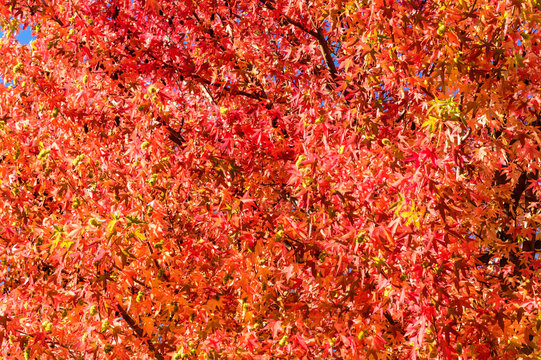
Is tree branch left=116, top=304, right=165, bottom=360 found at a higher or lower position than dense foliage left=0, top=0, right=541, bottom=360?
lower

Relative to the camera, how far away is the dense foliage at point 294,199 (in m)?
4.05

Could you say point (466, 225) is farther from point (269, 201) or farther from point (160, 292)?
point (160, 292)

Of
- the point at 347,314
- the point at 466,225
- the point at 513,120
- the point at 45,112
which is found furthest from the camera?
the point at 45,112

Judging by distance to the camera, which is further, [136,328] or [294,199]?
[294,199]

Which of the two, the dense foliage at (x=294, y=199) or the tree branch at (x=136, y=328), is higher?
the dense foliage at (x=294, y=199)

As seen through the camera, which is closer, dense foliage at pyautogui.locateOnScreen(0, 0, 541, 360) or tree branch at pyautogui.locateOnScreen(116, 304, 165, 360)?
dense foliage at pyautogui.locateOnScreen(0, 0, 541, 360)

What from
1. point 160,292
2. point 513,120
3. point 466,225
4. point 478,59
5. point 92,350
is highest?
point 478,59

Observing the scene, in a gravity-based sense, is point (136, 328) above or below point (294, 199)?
below

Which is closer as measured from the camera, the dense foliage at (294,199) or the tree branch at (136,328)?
the dense foliage at (294,199)

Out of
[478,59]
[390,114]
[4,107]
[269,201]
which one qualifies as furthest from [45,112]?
[478,59]

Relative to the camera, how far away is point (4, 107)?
753cm

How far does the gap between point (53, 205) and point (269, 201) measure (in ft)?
10.7

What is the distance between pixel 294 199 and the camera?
6043mm

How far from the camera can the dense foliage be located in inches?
160
